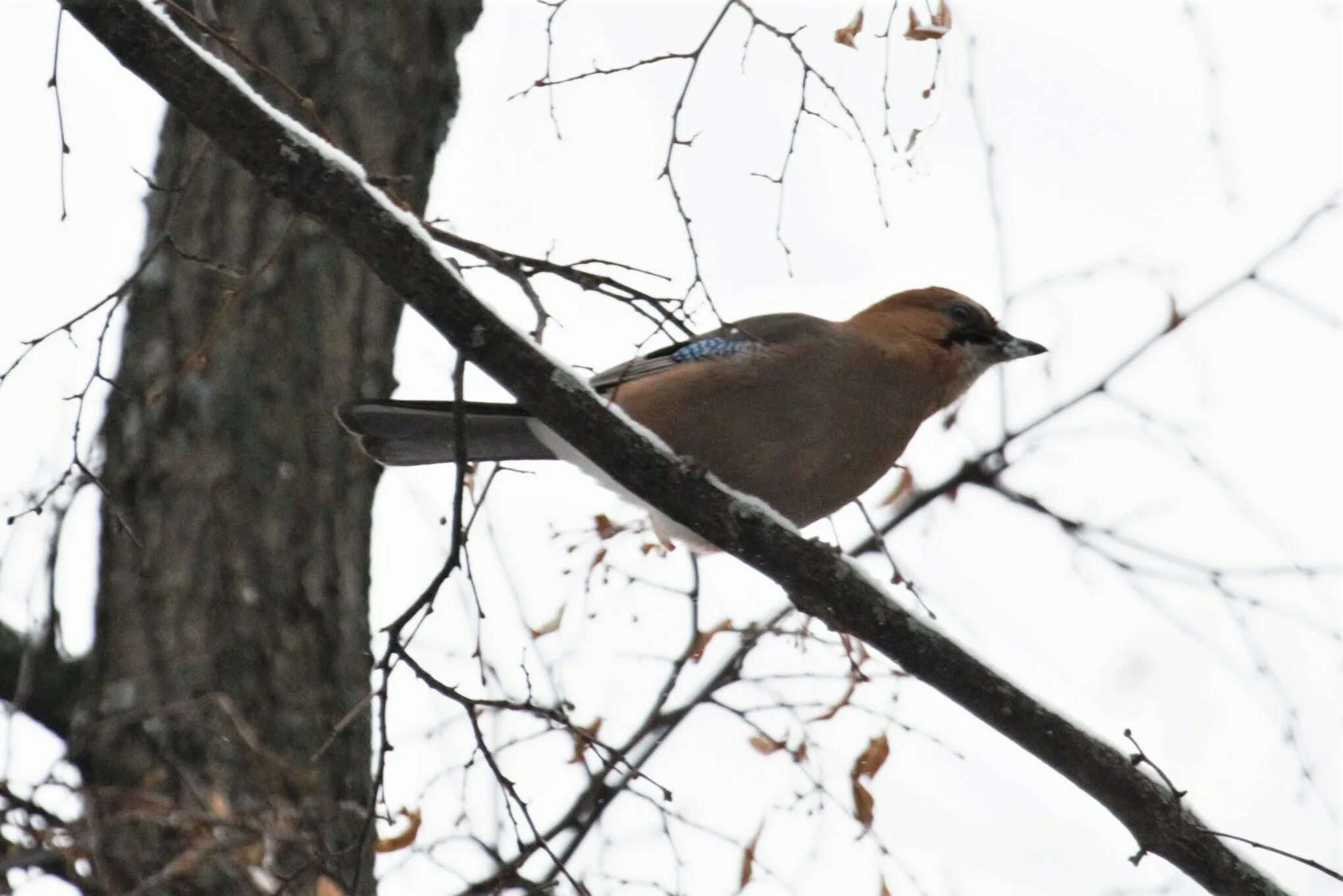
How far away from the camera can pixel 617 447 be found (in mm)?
3287

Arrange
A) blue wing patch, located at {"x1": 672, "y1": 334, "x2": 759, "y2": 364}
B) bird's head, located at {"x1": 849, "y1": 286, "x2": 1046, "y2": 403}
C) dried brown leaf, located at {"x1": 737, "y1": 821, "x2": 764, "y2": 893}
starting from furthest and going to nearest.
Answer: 1. bird's head, located at {"x1": 849, "y1": 286, "x2": 1046, "y2": 403}
2. blue wing patch, located at {"x1": 672, "y1": 334, "x2": 759, "y2": 364}
3. dried brown leaf, located at {"x1": 737, "y1": 821, "x2": 764, "y2": 893}

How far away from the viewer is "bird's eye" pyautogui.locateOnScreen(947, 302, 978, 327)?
17.1 ft

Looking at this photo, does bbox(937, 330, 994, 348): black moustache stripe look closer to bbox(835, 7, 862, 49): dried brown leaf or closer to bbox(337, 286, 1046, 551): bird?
bbox(337, 286, 1046, 551): bird

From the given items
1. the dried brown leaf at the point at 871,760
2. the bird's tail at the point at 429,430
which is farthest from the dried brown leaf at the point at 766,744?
the bird's tail at the point at 429,430

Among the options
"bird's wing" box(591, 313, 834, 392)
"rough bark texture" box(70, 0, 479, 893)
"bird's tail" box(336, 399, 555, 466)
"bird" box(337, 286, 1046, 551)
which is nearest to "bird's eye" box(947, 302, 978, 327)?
"bird" box(337, 286, 1046, 551)

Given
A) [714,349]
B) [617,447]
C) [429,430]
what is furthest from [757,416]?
[617,447]

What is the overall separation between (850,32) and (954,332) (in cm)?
165

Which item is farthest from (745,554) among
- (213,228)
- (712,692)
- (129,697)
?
(213,228)

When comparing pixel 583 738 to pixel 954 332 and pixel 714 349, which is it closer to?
pixel 714 349

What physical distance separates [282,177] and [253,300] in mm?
1943

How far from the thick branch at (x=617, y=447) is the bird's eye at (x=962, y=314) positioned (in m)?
1.85

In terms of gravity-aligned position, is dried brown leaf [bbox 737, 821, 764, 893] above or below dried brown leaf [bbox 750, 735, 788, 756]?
below

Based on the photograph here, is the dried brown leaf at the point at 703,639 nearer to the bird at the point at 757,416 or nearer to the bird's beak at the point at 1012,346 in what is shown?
the bird at the point at 757,416

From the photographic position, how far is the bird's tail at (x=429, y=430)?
14.2ft
